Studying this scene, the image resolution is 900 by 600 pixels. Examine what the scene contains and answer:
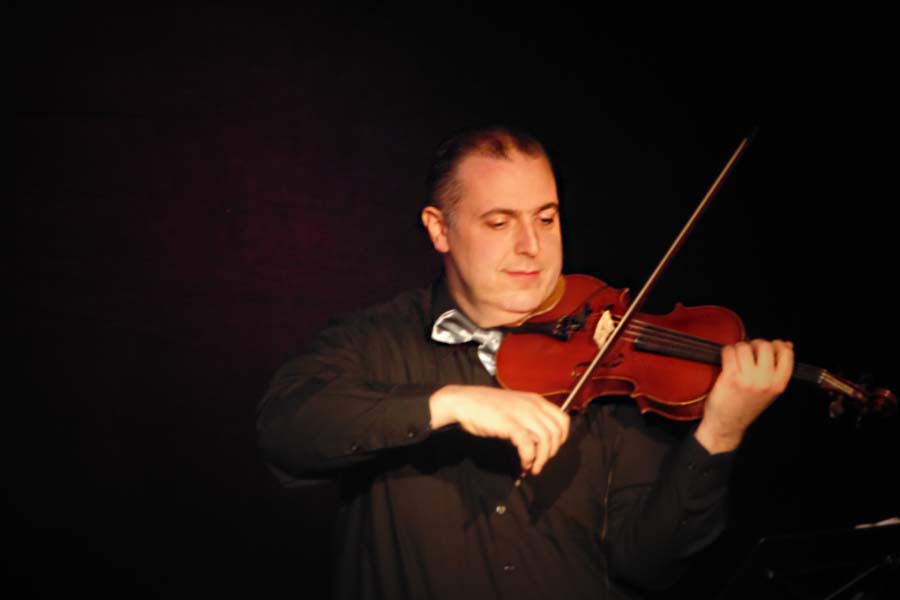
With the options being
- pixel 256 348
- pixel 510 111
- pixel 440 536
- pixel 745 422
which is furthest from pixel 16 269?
pixel 745 422

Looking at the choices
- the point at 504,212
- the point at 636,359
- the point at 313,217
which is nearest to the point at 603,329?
the point at 636,359

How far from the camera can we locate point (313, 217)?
6.51ft

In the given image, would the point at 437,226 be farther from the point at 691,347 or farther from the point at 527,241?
the point at 691,347

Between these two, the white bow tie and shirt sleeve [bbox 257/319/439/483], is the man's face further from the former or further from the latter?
shirt sleeve [bbox 257/319/439/483]

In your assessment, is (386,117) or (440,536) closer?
(440,536)

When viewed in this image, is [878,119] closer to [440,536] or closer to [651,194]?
[651,194]

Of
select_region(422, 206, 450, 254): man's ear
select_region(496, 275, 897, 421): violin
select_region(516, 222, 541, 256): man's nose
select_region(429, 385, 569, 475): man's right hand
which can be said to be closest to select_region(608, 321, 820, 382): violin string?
select_region(496, 275, 897, 421): violin

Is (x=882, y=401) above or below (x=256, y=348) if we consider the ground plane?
below

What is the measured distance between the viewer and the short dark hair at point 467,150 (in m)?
1.65

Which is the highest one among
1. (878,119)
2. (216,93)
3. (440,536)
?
(216,93)

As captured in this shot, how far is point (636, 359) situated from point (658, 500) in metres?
0.33

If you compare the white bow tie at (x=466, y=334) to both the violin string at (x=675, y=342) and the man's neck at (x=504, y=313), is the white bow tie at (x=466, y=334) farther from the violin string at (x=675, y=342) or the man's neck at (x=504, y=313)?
the violin string at (x=675, y=342)

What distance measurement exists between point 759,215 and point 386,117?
1244 millimetres

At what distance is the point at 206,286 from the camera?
6.33ft
